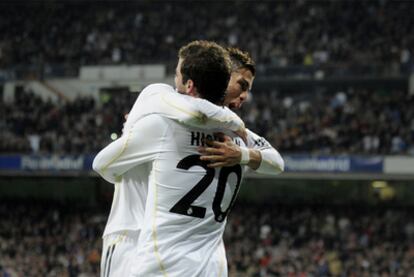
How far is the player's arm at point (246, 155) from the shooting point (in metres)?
3.83

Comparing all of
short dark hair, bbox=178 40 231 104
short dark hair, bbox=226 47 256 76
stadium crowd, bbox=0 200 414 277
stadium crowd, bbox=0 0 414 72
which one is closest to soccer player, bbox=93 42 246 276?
short dark hair, bbox=178 40 231 104

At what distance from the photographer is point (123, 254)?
13.0 feet

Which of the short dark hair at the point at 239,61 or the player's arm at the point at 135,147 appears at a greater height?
the short dark hair at the point at 239,61

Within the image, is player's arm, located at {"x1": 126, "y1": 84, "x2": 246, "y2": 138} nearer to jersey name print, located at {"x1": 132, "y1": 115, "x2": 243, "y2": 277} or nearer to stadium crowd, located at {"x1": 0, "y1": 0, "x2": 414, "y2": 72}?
jersey name print, located at {"x1": 132, "y1": 115, "x2": 243, "y2": 277}

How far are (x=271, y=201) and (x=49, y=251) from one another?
714cm

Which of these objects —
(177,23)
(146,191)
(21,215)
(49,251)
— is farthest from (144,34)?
(146,191)

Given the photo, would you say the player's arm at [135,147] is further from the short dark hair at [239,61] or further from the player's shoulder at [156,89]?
the short dark hair at [239,61]

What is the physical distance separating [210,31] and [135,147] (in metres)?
28.1

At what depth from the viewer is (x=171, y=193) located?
379 cm

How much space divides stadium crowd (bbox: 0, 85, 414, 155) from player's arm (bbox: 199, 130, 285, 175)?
18.6m

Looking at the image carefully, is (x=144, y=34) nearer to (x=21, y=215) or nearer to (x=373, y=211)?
(x=21, y=215)

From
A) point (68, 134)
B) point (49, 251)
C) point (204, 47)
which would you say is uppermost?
point (204, 47)

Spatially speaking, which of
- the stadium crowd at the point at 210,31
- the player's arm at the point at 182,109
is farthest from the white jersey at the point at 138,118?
the stadium crowd at the point at 210,31

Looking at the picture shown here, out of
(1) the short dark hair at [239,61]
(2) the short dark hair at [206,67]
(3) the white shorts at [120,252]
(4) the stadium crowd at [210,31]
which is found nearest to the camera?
(2) the short dark hair at [206,67]
